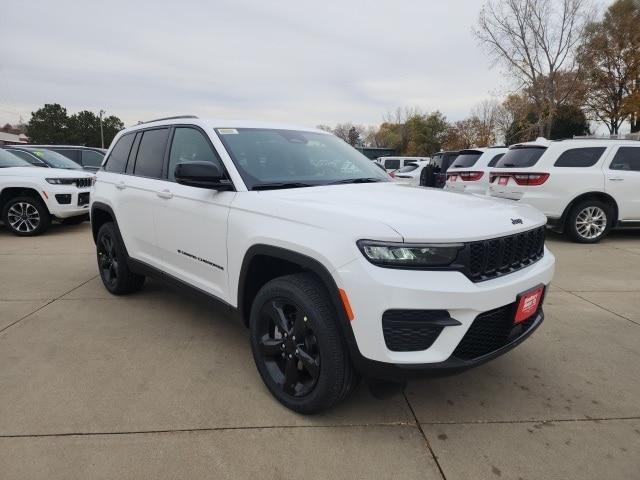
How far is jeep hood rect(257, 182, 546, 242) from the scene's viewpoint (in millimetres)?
2119

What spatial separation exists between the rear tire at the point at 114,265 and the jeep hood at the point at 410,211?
2.37 m

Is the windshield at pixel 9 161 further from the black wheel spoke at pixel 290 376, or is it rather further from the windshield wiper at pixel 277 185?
the black wheel spoke at pixel 290 376

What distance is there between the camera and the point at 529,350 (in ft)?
11.2

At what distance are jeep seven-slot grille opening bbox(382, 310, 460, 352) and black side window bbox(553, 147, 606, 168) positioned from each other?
6.66 metres

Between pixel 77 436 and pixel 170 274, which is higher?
pixel 170 274

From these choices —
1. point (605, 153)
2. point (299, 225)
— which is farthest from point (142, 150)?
point (605, 153)

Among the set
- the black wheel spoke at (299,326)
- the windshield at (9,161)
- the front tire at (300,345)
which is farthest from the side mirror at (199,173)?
the windshield at (9,161)

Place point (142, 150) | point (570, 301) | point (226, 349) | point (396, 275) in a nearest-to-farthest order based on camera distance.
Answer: point (396, 275), point (226, 349), point (142, 150), point (570, 301)

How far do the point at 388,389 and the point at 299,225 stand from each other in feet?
3.22

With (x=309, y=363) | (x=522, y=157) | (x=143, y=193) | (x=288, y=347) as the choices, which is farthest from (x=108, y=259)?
(x=522, y=157)

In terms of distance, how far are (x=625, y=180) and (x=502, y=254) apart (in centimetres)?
678

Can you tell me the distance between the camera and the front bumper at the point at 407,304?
79.3 inches

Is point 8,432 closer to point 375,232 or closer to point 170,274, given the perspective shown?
point 170,274

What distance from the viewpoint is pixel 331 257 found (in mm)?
2162
